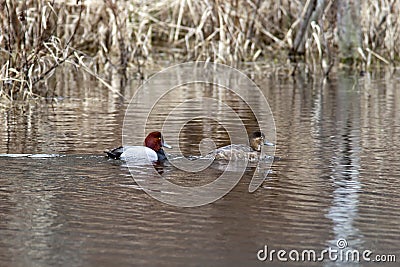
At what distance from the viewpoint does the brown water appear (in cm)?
402

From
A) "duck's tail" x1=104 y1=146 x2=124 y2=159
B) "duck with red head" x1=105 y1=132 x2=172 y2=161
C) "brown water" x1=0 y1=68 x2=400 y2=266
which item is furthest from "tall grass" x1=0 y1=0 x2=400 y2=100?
"duck's tail" x1=104 y1=146 x2=124 y2=159

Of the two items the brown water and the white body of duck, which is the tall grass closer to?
the brown water

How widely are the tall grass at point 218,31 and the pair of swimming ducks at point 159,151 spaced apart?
449 centimetres

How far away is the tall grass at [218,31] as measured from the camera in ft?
43.3

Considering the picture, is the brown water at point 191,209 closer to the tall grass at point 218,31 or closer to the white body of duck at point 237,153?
the white body of duck at point 237,153

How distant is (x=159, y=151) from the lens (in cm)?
652

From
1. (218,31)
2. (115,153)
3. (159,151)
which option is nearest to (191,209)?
(115,153)

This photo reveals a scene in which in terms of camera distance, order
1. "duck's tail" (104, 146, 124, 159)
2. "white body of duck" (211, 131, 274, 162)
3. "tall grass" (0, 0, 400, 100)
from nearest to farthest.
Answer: "duck's tail" (104, 146, 124, 159)
"white body of duck" (211, 131, 274, 162)
"tall grass" (0, 0, 400, 100)

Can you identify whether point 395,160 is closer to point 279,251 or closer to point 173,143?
point 173,143

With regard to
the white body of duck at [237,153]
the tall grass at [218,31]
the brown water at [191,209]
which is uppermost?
the tall grass at [218,31]

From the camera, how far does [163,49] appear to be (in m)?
16.5

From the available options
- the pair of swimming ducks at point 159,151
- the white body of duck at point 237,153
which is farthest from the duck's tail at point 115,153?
the white body of duck at point 237,153

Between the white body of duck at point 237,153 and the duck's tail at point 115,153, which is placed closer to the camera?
the duck's tail at point 115,153

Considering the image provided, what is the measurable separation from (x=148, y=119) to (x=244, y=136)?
1332 millimetres
